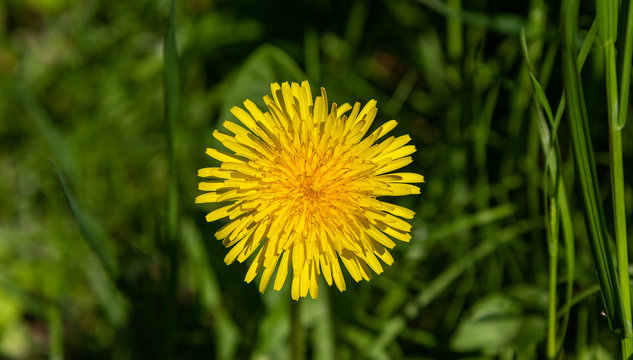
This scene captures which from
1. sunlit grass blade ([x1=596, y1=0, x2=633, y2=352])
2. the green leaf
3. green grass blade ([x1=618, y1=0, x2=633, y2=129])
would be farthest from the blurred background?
green grass blade ([x1=618, y1=0, x2=633, y2=129])

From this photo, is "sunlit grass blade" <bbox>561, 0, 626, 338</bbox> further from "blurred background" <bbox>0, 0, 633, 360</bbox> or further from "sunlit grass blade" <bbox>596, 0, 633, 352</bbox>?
"blurred background" <bbox>0, 0, 633, 360</bbox>

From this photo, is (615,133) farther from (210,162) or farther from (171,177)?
(210,162)

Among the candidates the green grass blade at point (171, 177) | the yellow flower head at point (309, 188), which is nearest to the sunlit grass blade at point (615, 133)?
the yellow flower head at point (309, 188)

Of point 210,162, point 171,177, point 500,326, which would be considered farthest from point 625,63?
point 210,162

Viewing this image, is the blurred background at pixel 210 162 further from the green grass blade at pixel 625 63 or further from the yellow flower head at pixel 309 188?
the green grass blade at pixel 625 63

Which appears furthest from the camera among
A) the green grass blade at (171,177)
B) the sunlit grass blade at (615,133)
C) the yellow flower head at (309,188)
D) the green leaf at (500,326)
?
the green leaf at (500,326)
